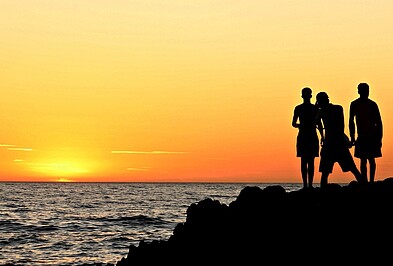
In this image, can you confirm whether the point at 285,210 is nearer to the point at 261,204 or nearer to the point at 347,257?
the point at 261,204

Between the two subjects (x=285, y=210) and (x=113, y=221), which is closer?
(x=285, y=210)

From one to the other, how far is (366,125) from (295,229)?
10.6ft

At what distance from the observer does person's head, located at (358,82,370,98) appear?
507 inches

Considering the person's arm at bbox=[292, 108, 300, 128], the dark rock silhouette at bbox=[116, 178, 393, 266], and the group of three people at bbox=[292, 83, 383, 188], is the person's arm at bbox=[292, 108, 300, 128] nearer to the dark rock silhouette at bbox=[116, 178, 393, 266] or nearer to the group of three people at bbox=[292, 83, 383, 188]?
the group of three people at bbox=[292, 83, 383, 188]

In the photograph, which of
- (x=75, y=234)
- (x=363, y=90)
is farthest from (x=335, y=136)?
(x=75, y=234)

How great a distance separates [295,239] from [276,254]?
0.49 metres

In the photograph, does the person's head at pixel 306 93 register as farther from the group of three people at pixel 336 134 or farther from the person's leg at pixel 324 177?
the person's leg at pixel 324 177

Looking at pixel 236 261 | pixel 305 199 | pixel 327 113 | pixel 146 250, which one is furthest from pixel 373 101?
pixel 146 250

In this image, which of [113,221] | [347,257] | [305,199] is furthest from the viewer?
[113,221]

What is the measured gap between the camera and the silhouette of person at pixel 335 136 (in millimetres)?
13180

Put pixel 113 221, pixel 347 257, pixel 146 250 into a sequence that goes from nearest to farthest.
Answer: pixel 347 257 < pixel 146 250 < pixel 113 221

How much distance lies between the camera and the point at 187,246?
1288cm

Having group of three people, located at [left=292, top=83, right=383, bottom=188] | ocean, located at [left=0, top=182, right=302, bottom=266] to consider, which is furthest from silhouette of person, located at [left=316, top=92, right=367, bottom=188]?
ocean, located at [left=0, top=182, right=302, bottom=266]

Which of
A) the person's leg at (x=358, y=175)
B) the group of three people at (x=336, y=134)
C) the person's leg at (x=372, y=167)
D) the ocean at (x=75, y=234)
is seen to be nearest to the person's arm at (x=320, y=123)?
the group of three people at (x=336, y=134)
